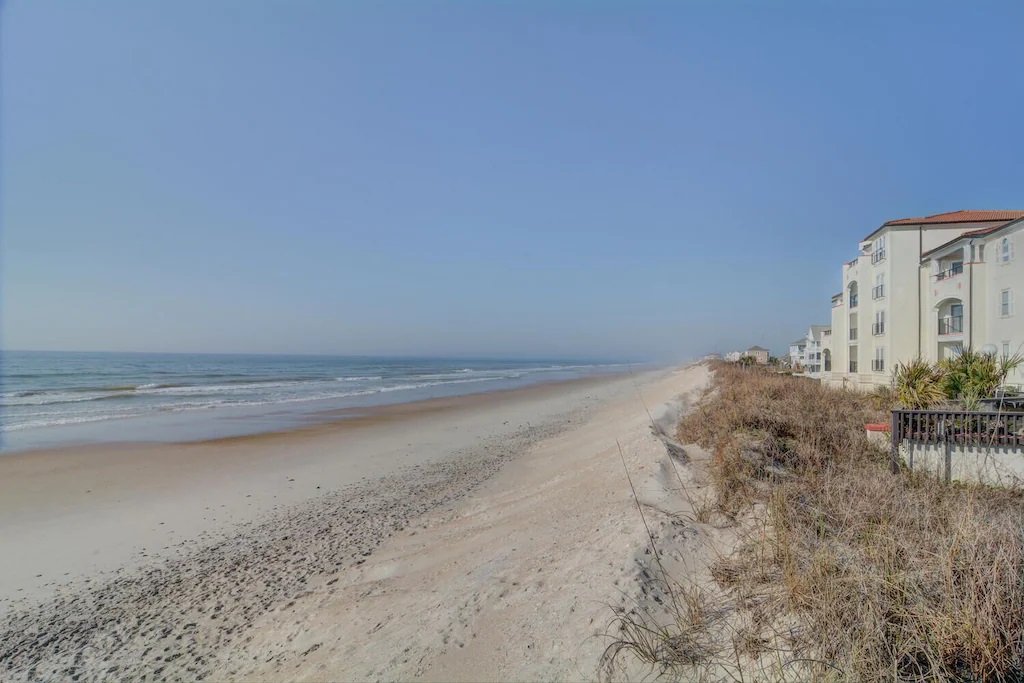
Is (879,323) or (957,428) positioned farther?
(879,323)

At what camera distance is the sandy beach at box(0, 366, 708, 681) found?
13.3 ft

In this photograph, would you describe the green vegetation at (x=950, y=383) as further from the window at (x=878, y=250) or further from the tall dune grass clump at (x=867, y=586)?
the window at (x=878, y=250)

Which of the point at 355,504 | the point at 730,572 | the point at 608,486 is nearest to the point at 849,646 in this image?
the point at 730,572

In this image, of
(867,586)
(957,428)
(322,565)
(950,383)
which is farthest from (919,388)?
(322,565)

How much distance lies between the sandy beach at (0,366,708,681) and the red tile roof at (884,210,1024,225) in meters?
20.5

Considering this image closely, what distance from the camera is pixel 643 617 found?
3.82 m

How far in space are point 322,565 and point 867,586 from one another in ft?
18.0

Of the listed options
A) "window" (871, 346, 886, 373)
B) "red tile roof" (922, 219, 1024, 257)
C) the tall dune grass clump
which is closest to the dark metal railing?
the tall dune grass clump

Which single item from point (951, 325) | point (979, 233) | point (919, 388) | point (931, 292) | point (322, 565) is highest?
point (979, 233)

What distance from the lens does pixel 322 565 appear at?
6094 millimetres

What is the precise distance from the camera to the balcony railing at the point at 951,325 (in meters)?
21.0

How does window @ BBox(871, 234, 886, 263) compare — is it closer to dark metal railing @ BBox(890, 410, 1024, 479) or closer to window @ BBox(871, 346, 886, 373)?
window @ BBox(871, 346, 886, 373)

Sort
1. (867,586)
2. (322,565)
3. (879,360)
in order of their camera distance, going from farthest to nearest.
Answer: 1. (879,360)
2. (322,565)
3. (867,586)

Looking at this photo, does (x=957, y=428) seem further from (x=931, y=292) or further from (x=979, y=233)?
(x=931, y=292)
